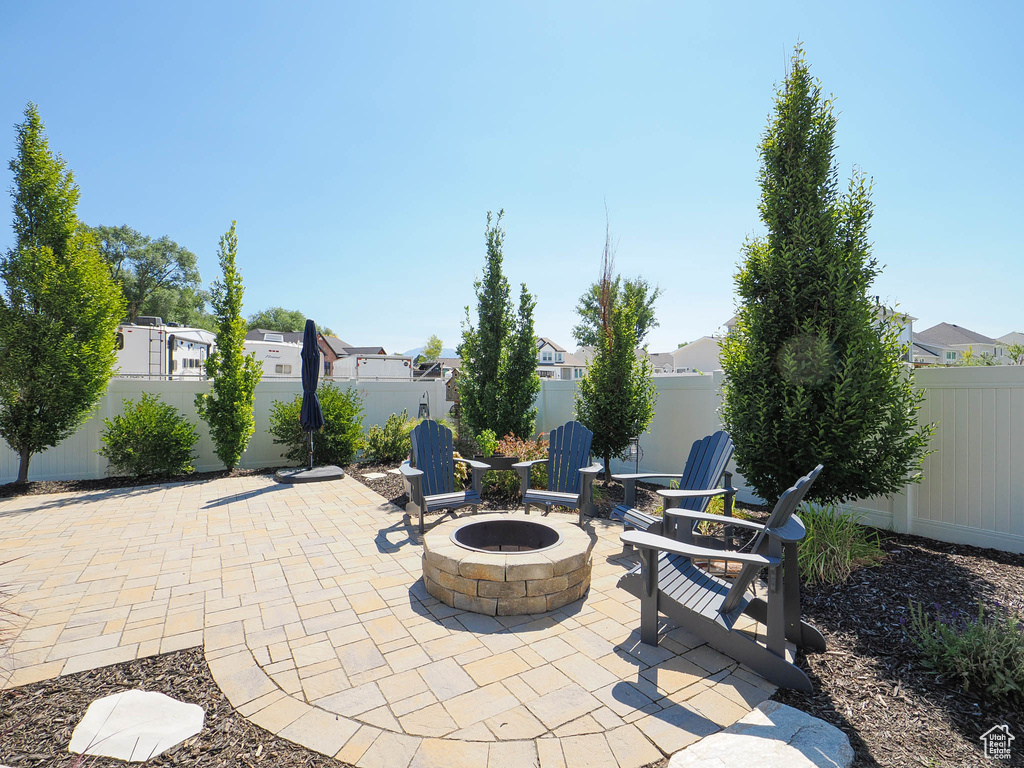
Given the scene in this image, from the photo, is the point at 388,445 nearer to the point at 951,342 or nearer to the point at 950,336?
the point at 951,342

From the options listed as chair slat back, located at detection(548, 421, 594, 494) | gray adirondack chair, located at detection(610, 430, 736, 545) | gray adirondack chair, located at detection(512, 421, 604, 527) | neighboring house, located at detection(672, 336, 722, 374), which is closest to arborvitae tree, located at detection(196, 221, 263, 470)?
gray adirondack chair, located at detection(512, 421, 604, 527)

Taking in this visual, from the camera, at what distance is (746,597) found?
8.45ft

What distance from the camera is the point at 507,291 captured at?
7695mm

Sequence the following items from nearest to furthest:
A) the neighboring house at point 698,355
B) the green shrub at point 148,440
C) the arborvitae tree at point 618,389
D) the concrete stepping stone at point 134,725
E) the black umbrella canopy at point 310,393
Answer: the concrete stepping stone at point 134,725 < the arborvitae tree at point 618,389 < the green shrub at point 148,440 < the black umbrella canopy at point 310,393 < the neighboring house at point 698,355

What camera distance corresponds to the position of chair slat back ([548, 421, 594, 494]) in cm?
510

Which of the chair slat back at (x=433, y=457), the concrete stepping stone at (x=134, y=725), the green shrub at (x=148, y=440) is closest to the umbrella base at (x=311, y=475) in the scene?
the green shrub at (x=148, y=440)

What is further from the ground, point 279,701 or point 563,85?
point 563,85

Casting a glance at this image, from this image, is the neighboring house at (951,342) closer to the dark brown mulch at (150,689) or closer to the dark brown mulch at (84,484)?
the dark brown mulch at (84,484)

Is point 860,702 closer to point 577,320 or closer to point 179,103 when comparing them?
point 179,103

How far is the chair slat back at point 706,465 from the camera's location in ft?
12.4

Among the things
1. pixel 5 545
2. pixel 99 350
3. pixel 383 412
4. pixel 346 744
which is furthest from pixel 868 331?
pixel 99 350

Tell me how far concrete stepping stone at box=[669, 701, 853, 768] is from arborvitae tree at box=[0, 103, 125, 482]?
8.55m

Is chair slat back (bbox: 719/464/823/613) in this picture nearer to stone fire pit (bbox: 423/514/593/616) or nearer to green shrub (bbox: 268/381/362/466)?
stone fire pit (bbox: 423/514/593/616)

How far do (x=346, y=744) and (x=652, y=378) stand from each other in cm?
589
